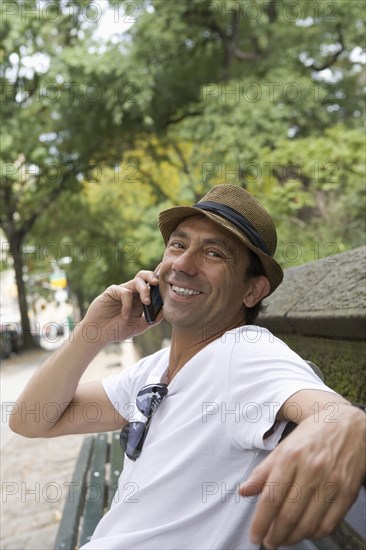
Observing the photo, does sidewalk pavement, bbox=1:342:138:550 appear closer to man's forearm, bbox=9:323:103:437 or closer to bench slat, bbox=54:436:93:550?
bench slat, bbox=54:436:93:550

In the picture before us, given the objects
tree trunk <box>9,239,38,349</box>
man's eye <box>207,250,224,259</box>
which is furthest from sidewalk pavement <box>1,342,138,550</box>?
tree trunk <box>9,239,38,349</box>

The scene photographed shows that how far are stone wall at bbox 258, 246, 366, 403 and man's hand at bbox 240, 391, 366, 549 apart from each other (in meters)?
1.32

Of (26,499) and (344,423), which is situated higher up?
(344,423)

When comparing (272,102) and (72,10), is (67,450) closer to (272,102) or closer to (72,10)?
(272,102)

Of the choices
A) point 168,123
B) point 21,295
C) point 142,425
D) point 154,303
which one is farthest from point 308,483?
point 21,295

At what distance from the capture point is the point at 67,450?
26.3 ft

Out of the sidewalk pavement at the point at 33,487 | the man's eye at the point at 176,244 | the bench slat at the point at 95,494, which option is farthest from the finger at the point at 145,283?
the sidewalk pavement at the point at 33,487

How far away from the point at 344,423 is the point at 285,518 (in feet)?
0.68

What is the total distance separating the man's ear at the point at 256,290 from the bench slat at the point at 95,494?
1697mm

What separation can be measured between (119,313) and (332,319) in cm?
87

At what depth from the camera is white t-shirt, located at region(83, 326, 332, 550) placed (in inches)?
65.9

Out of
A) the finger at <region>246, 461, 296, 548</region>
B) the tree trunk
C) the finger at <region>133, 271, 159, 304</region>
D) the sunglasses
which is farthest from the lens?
the tree trunk

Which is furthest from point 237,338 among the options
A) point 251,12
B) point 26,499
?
point 251,12

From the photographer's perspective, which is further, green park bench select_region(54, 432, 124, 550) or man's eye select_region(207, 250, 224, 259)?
green park bench select_region(54, 432, 124, 550)
